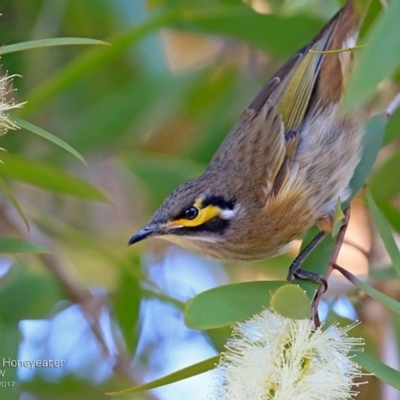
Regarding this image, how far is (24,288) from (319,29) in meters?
1.65

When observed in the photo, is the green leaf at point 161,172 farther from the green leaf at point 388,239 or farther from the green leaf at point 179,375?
the green leaf at point 179,375

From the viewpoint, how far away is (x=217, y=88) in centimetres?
425

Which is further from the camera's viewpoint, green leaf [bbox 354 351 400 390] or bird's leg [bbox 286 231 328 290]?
bird's leg [bbox 286 231 328 290]

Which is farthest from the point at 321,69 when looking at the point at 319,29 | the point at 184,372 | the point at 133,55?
the point at 184,372

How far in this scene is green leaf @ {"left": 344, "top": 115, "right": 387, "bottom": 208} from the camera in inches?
112

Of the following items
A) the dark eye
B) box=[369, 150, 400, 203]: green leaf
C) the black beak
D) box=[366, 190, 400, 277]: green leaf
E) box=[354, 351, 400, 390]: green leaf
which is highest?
box=[369, 150, 400, 203]: green leaf

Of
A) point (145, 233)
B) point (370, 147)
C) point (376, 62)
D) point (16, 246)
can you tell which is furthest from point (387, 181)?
point (376, 62)

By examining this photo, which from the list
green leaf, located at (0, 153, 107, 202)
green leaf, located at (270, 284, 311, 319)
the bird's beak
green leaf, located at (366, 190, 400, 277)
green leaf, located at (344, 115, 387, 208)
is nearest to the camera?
green leaf, located at (270, 284, 311, 319)

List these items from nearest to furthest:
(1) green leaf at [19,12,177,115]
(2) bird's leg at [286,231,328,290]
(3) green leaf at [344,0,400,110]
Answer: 1. (3) green leaf at [344,0,400,110]
2. (2) bird's leg at [286,231,328,290]
3. (1) green leaf at [19,12,177,115]

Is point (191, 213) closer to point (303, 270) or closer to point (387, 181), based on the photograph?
point (303, 270)

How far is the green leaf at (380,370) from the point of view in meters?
1.88

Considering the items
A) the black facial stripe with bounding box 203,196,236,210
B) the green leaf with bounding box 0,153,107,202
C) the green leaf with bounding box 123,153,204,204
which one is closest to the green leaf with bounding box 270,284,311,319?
the black facial stripe with bounding box 203,196,236,210

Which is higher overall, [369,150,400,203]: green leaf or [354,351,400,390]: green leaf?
[369,150,400,203]: green leaf

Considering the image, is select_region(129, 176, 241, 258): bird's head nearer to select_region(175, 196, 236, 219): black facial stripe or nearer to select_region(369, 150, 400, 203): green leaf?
select_region(175, 196, 236, 219): black facial stripe
